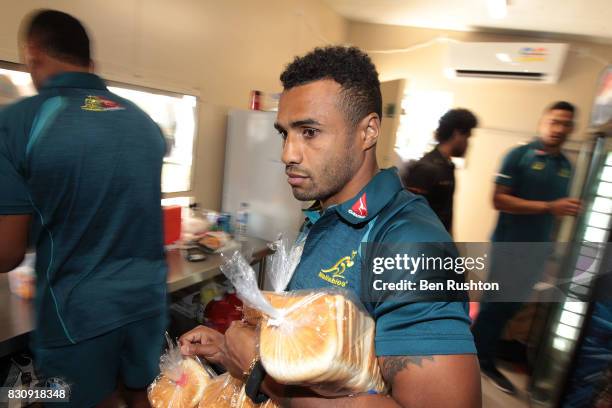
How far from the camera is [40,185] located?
1.07m

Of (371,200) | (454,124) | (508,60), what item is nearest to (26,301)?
(371,200)

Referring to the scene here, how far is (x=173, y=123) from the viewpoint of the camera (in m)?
2.41

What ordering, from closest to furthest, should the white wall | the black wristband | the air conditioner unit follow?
the black wristband
the air conditioner unit
the white wall

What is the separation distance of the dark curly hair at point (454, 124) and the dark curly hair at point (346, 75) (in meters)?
1.70

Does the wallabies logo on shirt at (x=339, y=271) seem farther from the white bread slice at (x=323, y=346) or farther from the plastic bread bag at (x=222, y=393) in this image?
the plastic bread bag at (x=222, y=393)

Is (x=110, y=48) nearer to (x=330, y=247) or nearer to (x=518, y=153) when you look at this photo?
(x=330, y=247)

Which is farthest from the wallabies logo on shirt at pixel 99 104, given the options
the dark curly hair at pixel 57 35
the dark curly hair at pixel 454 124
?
the dark curly hair at pixel 454 124

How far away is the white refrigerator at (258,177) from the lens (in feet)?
8.08

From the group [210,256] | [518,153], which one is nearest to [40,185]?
[210,256]

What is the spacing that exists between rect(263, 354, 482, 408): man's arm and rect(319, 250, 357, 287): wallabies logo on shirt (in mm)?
183

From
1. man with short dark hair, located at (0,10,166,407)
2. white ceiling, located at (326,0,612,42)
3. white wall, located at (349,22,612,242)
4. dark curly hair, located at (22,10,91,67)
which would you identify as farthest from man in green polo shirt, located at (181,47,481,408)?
white wall, located at (349,22,612,242)

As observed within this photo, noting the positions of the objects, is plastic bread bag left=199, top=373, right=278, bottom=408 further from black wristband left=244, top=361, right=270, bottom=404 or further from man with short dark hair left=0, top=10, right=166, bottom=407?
man with short dark hair left=0, top=10, right=166, bottom=407

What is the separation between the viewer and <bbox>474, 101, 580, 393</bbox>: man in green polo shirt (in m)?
2.29

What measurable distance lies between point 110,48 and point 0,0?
503 mm
